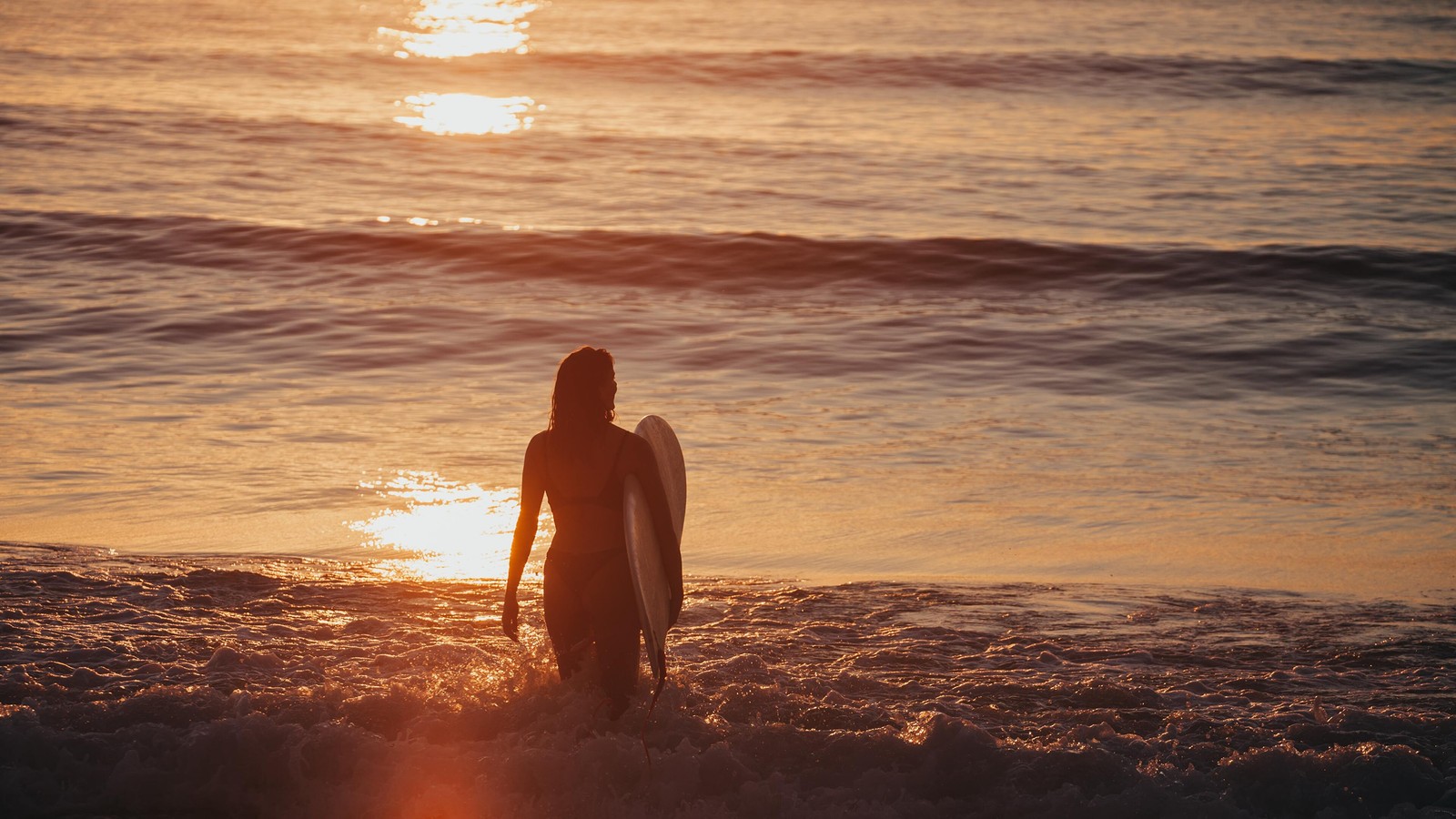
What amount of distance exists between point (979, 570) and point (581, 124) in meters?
20.9

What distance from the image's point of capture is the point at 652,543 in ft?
16.3

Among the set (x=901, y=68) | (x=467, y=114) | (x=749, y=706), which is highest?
(x=901, y=68)

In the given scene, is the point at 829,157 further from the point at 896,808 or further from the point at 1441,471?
the point at 896,808

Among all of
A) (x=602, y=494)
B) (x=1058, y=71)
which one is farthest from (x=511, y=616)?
(x=1058, y=71)

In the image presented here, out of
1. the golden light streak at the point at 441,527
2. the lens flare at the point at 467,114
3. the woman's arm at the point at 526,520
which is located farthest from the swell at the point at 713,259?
the woman's arm at the point at 526,520

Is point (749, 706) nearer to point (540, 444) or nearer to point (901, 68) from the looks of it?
point (540, 444)

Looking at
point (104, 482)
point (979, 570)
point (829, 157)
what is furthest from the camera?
point (829, 157)

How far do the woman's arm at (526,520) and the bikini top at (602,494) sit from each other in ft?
0.11

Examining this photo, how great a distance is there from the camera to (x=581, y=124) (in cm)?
2678

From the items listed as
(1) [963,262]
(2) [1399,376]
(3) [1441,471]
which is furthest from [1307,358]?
(1) [963,262]

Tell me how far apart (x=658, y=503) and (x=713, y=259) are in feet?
42.9

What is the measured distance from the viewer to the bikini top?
4.95m

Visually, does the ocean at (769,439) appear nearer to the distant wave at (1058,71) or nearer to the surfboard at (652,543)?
the distant wave at (1058,71)

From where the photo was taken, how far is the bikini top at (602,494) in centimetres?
495
